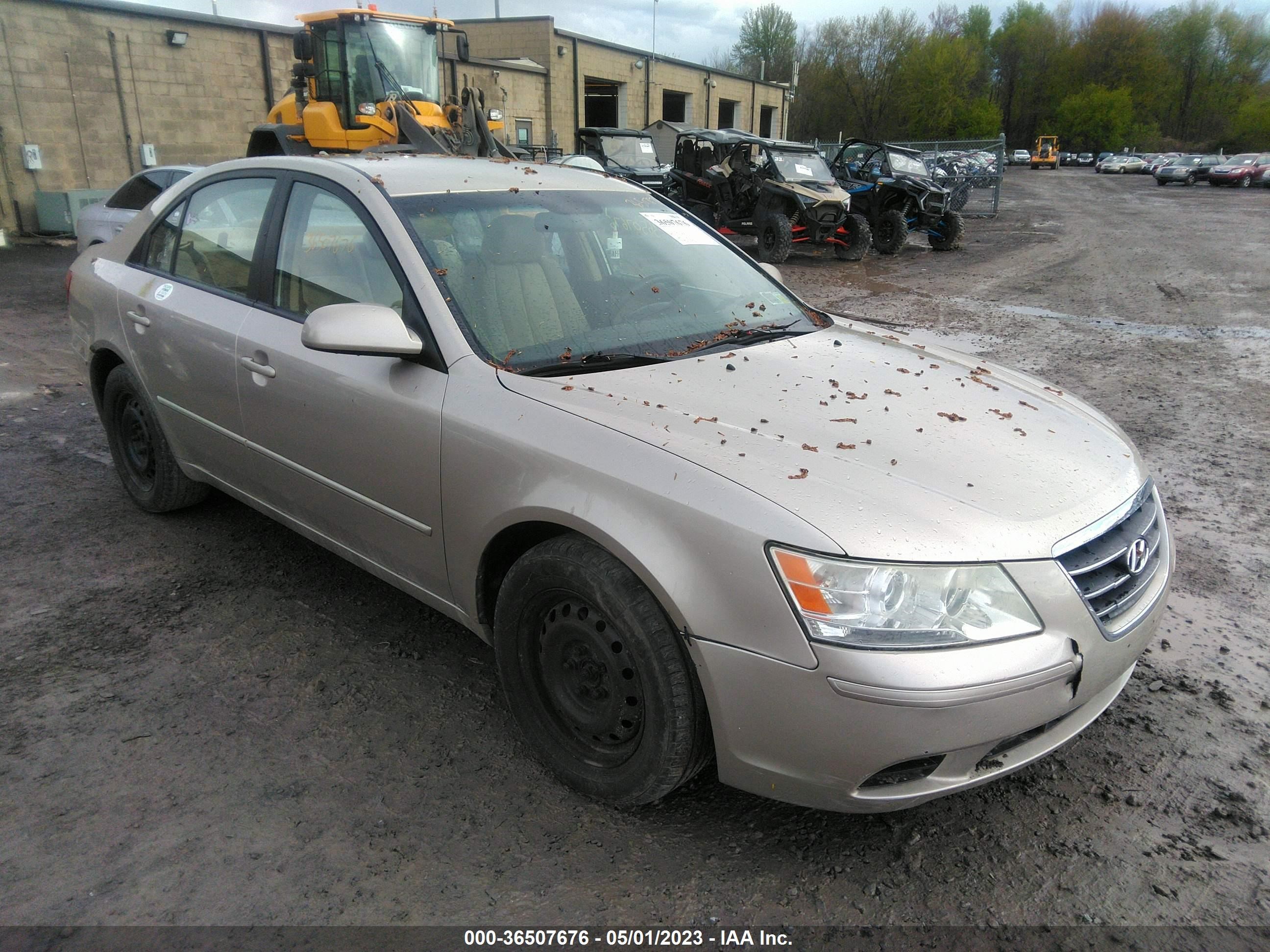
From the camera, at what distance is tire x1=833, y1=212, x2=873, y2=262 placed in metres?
15.2

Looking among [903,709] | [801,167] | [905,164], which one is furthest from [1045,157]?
[903,709]

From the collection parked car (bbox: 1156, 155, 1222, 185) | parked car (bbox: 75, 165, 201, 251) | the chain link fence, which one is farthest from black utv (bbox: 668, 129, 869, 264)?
parked car (bbox: 1156, 155, 1222, 185)

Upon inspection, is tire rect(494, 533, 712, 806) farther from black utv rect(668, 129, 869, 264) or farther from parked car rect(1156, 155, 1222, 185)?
parked car rect(1156, 155, 1222, 185)

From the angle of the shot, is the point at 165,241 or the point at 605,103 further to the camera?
the point at 605,103

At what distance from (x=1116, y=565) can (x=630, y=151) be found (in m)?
18.4

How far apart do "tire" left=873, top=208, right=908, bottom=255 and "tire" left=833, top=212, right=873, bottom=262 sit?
61 cm

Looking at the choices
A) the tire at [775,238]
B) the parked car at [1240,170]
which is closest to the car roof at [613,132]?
the tire at [775,238]

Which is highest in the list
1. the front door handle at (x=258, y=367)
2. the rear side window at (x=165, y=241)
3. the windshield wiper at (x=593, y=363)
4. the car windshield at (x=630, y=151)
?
the car windshield at (x=630, y=151)

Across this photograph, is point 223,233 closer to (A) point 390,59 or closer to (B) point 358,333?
(B) point 358,333

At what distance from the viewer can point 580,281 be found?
116 inches

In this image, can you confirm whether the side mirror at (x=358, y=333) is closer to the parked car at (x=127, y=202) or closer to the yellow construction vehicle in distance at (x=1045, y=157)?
the parked car at (x=127, y=202)

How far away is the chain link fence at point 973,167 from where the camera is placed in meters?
22.5

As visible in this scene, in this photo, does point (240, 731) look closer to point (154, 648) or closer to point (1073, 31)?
point (154, 648)

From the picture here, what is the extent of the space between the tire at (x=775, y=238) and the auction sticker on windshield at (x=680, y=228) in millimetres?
10834
